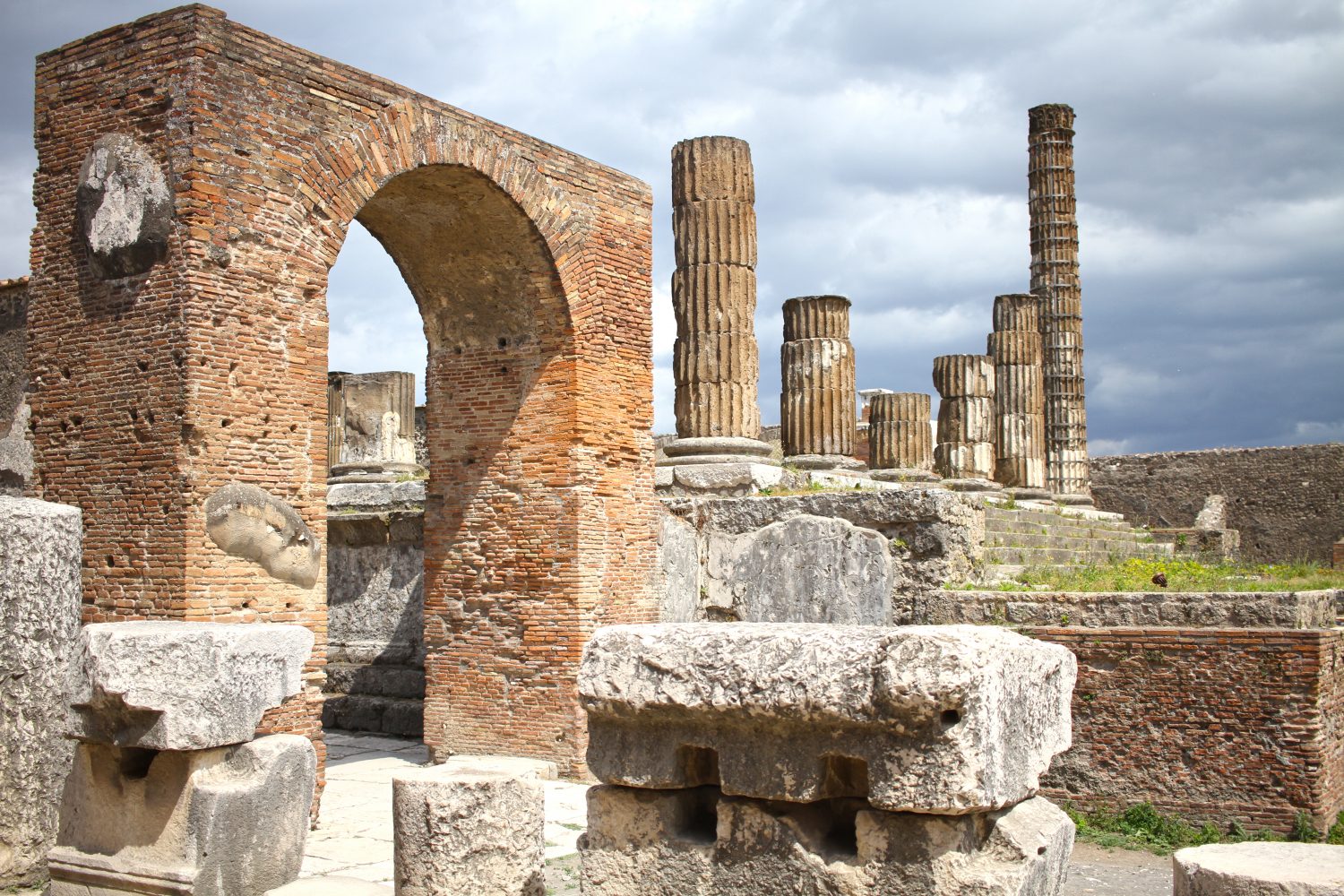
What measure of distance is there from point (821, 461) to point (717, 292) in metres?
2.24

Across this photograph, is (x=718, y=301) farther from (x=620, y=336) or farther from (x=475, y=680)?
(x=475, y=680)


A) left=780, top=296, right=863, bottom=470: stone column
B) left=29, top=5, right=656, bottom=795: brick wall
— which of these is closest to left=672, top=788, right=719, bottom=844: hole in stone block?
left=29, top=5, right=656, bottom=795: brick wall

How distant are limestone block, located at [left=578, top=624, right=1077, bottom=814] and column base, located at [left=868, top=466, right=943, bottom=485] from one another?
11.3 metres

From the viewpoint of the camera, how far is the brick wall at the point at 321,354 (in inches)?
303

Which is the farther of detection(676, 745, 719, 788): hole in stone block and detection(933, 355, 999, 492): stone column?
detection(933, 355, 999, 492): stone column

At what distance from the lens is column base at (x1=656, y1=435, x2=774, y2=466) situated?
1238 cm

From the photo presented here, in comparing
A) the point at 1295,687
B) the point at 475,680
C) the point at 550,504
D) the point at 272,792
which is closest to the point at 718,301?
the point at 550,504

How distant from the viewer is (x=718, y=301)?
12.9 metres

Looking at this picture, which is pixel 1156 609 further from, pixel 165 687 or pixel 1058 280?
pixel 1058 280

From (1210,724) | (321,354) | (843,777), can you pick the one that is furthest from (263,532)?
(1210,724)

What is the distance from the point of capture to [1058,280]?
2247cm

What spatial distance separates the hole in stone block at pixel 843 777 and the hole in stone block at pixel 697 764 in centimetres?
45

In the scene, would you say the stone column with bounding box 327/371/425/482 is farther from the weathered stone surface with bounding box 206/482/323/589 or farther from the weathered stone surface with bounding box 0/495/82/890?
the weathered stone surface with bounding box 0/495/82/890

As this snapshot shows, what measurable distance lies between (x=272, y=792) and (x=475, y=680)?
4988mm
